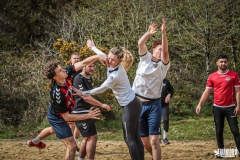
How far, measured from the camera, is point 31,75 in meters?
15.8

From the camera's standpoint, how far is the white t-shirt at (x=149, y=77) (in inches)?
274

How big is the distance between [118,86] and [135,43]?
1040cm

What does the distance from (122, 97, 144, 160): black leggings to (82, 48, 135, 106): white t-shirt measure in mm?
94

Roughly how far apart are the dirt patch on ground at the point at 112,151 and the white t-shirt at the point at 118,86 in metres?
2.42

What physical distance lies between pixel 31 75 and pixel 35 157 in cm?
711

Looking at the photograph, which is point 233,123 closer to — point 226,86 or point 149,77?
point 226,86

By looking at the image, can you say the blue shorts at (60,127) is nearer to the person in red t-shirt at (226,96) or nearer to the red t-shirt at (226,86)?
the person in red t-shirt at (226,96)

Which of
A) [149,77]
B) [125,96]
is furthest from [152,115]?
[125,96]

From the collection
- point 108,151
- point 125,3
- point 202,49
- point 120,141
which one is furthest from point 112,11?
point 108,151

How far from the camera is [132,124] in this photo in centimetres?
651

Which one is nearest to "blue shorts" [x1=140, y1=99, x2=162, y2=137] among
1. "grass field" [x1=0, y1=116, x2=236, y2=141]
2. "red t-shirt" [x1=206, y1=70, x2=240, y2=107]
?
"red t-shirt" [x1=206, y1=70, x2=240, y2=107]

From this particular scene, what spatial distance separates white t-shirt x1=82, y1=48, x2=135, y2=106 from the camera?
6344mm

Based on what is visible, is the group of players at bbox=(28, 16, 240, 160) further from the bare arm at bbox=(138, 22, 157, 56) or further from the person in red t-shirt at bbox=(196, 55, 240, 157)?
the person in red t-shirt at bbox=(196, 55, 240, 157)

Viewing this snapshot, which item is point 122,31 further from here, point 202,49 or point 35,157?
point 35,157
